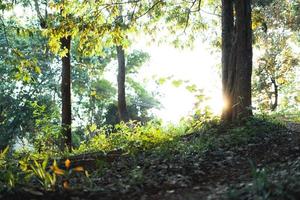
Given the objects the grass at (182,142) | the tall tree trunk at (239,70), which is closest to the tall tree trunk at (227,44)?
the tall tree trunk at (239,70)

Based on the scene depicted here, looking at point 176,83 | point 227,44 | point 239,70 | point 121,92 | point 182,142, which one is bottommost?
point 182,142

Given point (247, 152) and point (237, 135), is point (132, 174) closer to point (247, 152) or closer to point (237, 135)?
point (247, 152)

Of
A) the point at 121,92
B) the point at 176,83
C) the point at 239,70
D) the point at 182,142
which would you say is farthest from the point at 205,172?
the point at 121,92

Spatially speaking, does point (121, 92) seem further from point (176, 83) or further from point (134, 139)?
point (176, 83)

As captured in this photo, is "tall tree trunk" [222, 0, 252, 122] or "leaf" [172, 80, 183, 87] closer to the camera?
"leaf" [172, 80, 183, 87]

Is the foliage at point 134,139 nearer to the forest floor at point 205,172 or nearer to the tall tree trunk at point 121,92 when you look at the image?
the forest floor at point 205,172

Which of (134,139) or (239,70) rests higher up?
(239,70)

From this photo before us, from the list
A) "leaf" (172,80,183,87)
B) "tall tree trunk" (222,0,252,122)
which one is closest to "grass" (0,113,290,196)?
"tall tree trunk" (222,0,252,122)

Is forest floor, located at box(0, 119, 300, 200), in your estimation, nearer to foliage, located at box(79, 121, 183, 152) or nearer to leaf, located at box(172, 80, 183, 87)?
foliage, located at box(79, 121, 183, 152)

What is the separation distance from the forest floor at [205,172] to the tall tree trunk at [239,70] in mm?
1354

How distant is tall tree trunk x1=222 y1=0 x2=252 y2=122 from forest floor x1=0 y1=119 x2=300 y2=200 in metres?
1.35

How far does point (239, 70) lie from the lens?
1088 centimetres

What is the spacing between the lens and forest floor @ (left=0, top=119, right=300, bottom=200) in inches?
194

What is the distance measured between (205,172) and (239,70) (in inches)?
189
